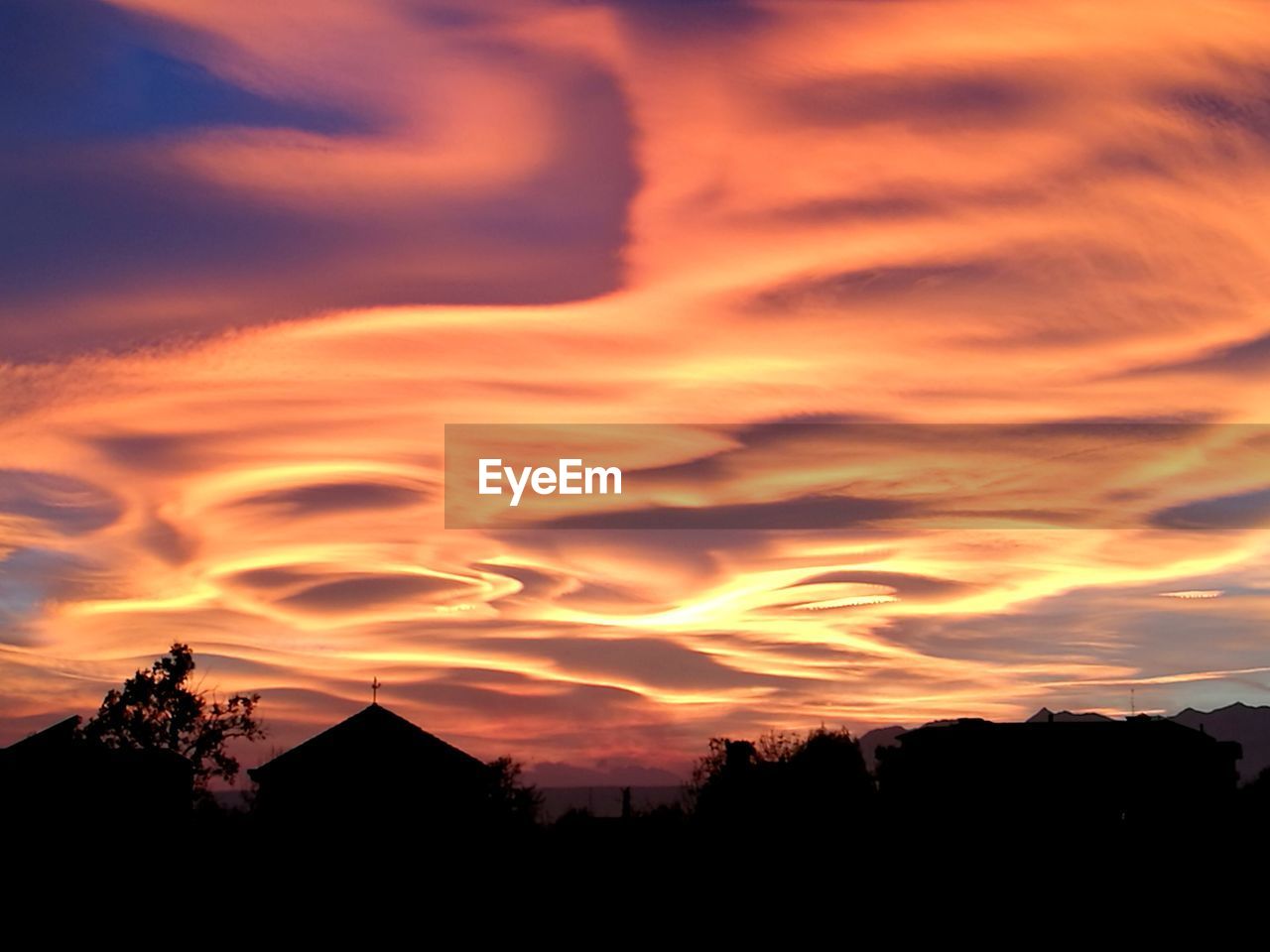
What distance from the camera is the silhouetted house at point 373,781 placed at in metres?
48.7

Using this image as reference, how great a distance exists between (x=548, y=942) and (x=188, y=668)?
68.2 m

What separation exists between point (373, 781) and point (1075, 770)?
40080 mm

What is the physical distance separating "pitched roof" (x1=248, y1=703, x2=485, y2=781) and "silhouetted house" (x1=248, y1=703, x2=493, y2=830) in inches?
1.4

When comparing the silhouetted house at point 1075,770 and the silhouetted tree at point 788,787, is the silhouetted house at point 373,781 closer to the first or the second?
the silhouetted tree at point 788,787

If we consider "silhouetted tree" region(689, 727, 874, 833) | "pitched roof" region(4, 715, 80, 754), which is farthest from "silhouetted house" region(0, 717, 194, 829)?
"silhouetted tree" region(689, 727, 874, 833)

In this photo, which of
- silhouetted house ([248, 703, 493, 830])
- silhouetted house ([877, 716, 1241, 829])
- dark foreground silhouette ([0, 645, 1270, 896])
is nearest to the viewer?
dark foreground silhouette ([0, 645, 1270, 896])

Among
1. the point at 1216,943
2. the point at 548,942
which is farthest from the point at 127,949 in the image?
the point at 1216,943

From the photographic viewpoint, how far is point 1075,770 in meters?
71.8

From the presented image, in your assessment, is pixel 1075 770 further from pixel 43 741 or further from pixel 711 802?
pixel 43 741

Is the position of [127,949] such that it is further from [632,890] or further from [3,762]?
[3,762]

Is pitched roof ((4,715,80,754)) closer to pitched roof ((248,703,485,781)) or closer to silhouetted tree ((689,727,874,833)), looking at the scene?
pitched roof ((248,703,485,781))

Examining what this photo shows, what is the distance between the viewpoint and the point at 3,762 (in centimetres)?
5134

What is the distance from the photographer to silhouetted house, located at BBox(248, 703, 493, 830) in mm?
48719

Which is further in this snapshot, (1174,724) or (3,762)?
(1174,724)
